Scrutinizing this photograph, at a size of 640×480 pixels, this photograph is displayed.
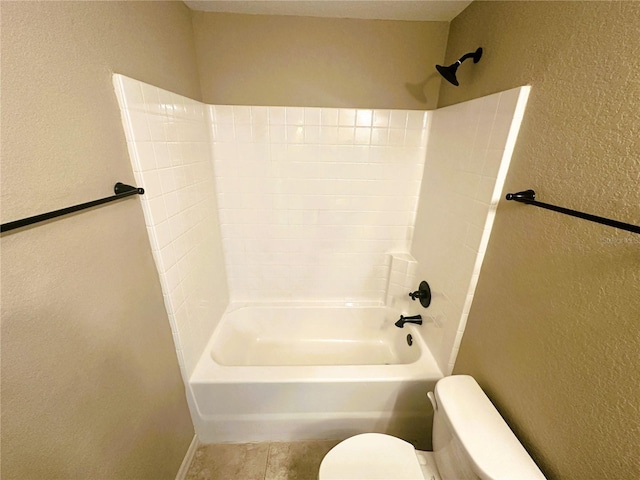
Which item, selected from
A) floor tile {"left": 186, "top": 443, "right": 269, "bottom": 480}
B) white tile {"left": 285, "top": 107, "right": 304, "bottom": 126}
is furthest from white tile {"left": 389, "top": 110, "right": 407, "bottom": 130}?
floor tile {"left": 186, "top": 443, "right": 269, "bottom": 480}

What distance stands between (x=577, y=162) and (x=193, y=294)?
5.03ft

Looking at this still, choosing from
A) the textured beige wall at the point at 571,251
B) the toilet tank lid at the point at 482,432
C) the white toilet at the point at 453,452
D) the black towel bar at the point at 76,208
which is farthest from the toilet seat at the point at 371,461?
the black towel bar at the point at 76,208

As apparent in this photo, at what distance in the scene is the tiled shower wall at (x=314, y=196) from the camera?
1.56m

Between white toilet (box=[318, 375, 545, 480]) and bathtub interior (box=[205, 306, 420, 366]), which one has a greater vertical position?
white toilet (box=[318, 375, 545, 480])

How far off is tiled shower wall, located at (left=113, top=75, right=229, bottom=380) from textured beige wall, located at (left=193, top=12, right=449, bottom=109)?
29 centimetres

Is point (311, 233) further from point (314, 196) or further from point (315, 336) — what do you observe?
point (315, 336)

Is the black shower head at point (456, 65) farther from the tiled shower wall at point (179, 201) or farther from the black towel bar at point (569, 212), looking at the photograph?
the tiled shower wall at point (179, 201)

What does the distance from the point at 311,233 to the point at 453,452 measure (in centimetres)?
131

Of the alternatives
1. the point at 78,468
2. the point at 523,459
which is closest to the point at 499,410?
the point at 523,459

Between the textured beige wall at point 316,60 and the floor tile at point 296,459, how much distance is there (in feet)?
6.38

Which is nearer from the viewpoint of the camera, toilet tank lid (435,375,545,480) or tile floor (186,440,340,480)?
toilet tank lid (435,375,545,480)

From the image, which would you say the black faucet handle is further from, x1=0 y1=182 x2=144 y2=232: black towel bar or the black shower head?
x1=0 y1=182 x2=144 y2=232: black towel bar

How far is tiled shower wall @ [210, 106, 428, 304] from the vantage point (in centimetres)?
156

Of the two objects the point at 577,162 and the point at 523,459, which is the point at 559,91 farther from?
the point at 523,459
